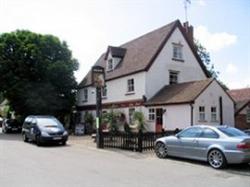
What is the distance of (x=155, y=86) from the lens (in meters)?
28.1

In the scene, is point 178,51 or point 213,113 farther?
point 178,51

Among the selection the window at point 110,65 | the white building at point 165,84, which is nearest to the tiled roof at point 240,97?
the white building at point 165,84

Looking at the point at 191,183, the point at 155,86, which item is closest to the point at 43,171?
the point at 191,183

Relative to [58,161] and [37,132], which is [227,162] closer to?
[58,161]

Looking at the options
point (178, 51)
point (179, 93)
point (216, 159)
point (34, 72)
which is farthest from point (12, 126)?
point (216, 159)

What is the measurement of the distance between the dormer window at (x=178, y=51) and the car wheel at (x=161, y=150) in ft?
51.4

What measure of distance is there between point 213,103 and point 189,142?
12.7 metres

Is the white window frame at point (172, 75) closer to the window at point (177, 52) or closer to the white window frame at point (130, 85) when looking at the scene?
the window at point (177, 52)

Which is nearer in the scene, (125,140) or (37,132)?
(125,140)

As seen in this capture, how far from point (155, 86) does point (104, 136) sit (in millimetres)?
9886

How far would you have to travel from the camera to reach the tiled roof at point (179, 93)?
78.5 feet

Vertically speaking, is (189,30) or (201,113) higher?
(189,30)

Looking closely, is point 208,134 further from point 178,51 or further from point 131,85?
point 178,51

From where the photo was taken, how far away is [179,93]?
25453 millimetres
